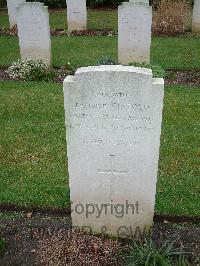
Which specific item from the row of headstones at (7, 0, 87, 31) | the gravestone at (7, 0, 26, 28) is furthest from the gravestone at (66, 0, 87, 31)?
Answer: the gravestone at (7, 0, 26, 28)

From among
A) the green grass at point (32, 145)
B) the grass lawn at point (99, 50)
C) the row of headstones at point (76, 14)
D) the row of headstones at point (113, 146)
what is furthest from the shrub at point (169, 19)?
the row of headstones at point (113, 146)

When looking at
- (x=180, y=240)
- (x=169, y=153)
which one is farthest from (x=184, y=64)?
(x=180, y=240)

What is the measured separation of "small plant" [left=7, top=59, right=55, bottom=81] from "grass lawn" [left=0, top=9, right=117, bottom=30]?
612 centimetres

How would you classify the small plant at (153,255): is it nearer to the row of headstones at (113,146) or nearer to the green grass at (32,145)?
the row of headstones at (113,146)

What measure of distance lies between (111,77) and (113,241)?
1880 mm

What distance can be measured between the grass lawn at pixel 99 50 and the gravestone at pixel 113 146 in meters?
7.10

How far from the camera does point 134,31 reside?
10.7 metres

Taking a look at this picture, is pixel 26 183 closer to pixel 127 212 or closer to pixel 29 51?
pixel 127 212

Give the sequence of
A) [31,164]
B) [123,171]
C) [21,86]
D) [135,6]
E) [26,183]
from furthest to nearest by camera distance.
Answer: [135,6]
[21,86]
[31,164]
[26,183]
[123,171]

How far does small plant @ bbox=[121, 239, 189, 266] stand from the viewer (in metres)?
4.02

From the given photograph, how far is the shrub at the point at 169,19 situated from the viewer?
556 inches

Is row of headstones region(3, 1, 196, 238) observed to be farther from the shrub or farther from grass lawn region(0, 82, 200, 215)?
the shrub

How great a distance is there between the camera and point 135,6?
10.3m

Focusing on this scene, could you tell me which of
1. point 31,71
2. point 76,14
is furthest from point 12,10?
point 31,71
